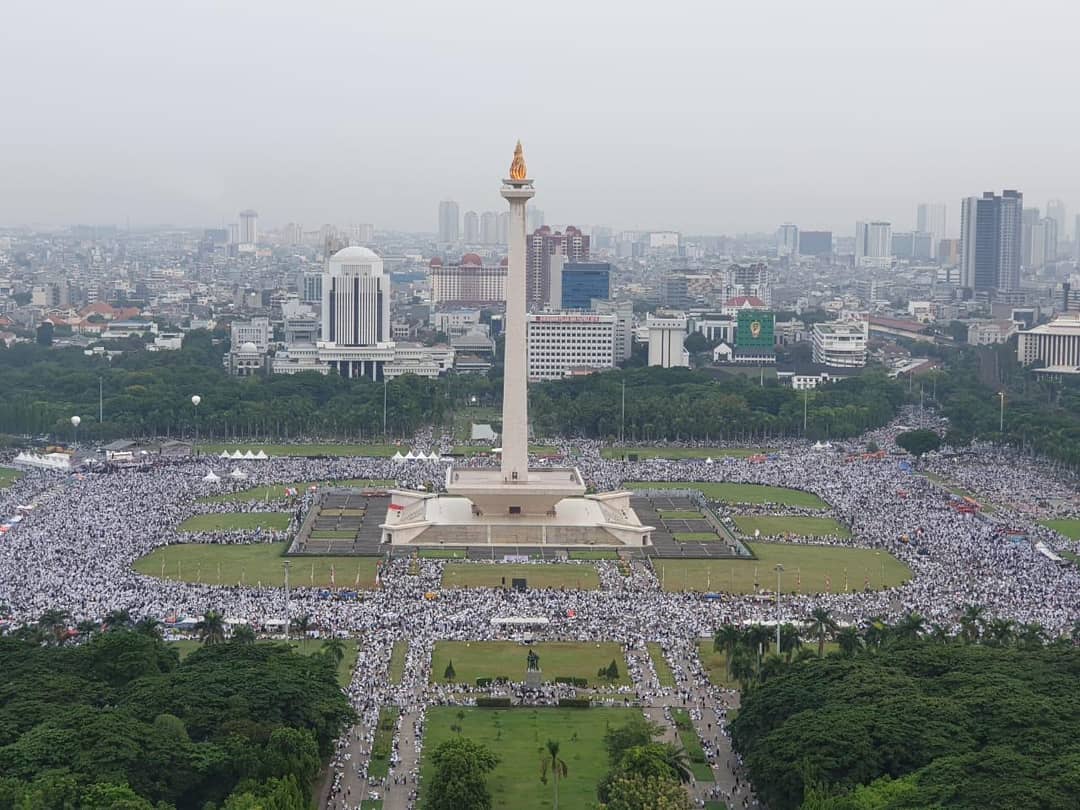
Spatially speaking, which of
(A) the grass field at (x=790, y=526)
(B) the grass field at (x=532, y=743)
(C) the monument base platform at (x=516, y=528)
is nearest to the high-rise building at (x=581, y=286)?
(A) the grass field at (x=790, y=526)

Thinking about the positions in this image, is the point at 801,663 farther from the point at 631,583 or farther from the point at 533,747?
the point at 631,583

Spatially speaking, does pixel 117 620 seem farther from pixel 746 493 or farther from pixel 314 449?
pixel 314 449

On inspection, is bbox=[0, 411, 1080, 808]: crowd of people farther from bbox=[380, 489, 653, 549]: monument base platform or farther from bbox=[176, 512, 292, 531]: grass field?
bbox=[380, 489, 653, 549]: monument base platform

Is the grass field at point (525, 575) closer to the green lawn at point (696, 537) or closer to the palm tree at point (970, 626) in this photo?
the green lawn at point (696, 537)

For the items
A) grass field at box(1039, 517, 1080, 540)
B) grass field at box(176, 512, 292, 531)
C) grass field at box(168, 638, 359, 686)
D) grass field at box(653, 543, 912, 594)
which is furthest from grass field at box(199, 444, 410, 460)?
grass field at box(168, 638, 359, 686)

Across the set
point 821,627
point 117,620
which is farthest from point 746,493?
point 117,620

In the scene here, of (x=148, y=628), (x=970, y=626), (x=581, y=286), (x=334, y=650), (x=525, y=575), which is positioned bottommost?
(x=525, y=575)
